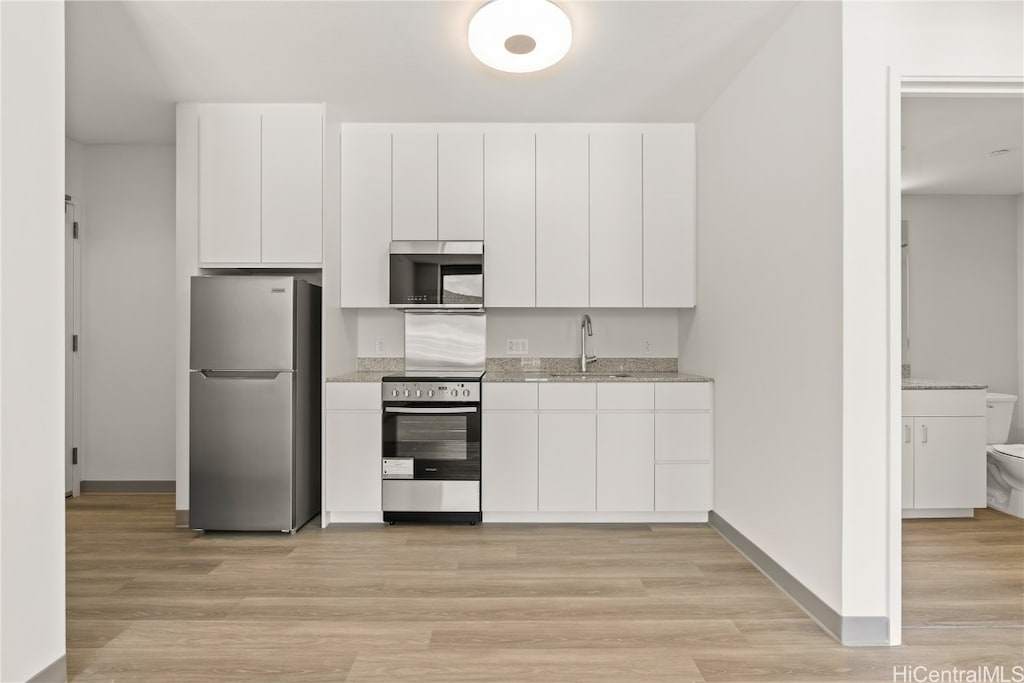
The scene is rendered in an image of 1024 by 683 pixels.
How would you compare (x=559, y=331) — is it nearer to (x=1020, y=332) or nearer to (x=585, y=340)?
(x=585, y=340)

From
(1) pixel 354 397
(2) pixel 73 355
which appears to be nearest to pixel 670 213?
(1) pixel 354 397

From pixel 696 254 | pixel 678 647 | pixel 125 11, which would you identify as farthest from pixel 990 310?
pixel 125 11

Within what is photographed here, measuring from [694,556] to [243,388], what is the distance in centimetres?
263

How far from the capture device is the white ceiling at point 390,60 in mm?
2582

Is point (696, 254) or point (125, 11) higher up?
point (125, 11)

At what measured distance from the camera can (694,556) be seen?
3102mm

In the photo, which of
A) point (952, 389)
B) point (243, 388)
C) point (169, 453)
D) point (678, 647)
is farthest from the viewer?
point (169, 453)

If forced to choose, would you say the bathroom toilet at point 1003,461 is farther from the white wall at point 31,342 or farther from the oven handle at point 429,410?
the white wall at point 31,342

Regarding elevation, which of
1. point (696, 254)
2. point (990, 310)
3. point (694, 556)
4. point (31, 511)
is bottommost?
point (694, 556)

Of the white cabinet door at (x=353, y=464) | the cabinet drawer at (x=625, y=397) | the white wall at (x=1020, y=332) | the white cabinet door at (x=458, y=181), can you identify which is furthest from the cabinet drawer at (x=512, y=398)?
the white wall at (x=1020, y=332)

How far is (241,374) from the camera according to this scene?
3.43 m

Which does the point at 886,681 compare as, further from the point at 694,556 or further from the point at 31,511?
the point at 31,511

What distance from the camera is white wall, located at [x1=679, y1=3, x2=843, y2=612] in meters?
2.29

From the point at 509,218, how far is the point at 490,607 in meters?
2.42
